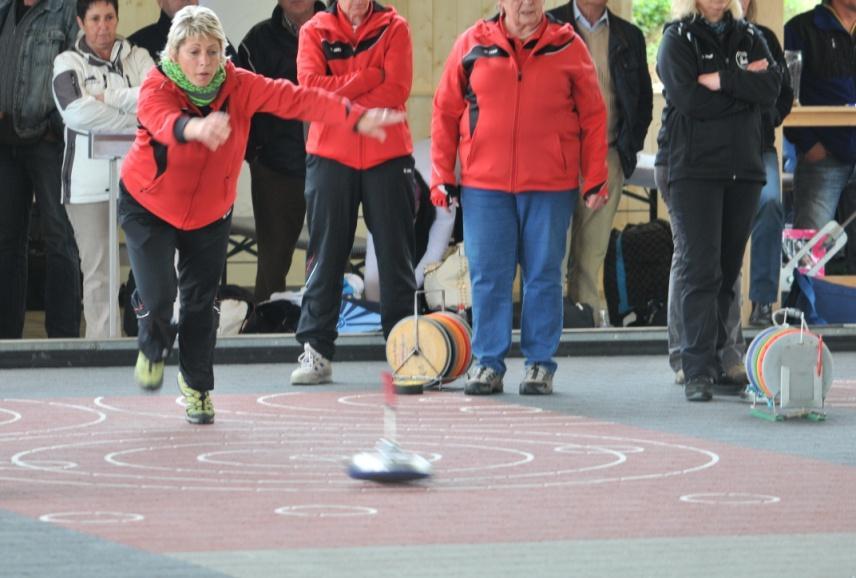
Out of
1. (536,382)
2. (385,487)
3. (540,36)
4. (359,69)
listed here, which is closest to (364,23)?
(359,69)

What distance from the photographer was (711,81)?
820cm

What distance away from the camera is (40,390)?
8.96 m

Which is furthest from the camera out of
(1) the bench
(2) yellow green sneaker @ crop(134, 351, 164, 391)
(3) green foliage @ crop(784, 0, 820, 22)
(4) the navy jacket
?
(3) green foliage @ crop(784, 0, 820, 22)

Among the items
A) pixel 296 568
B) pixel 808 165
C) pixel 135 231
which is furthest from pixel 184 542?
pixel 808 165

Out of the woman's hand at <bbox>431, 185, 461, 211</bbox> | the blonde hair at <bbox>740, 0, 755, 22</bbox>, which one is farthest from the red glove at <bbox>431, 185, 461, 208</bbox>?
the blonde hair at <bbox>740, 0, 755, 22</bbox>

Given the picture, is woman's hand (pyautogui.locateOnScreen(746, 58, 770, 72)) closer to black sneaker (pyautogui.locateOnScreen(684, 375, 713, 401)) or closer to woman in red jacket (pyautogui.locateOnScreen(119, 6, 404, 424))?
black sneaker (pyautogui.locateOnScreen(684, 375, 713, 401))

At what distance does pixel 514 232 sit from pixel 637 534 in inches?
140

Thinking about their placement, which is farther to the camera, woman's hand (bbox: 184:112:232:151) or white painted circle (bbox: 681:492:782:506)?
woman's hand (bbox: 184:112:232:151)

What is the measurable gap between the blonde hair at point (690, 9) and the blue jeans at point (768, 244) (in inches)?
93.1

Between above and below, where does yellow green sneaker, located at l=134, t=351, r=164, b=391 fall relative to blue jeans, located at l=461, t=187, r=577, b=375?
below

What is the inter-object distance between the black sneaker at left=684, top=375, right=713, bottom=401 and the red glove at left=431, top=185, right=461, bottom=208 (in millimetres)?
1361

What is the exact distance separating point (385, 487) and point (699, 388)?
2.65 meters

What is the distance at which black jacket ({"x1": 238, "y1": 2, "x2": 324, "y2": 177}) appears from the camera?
10703 mm

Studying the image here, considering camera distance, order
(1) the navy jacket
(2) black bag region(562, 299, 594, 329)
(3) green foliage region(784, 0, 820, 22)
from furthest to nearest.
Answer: (3) green foliage region(784, 0, 820, 22) < (1) the navy jacket < (2) black bag region(562, 299, 594, 329)
